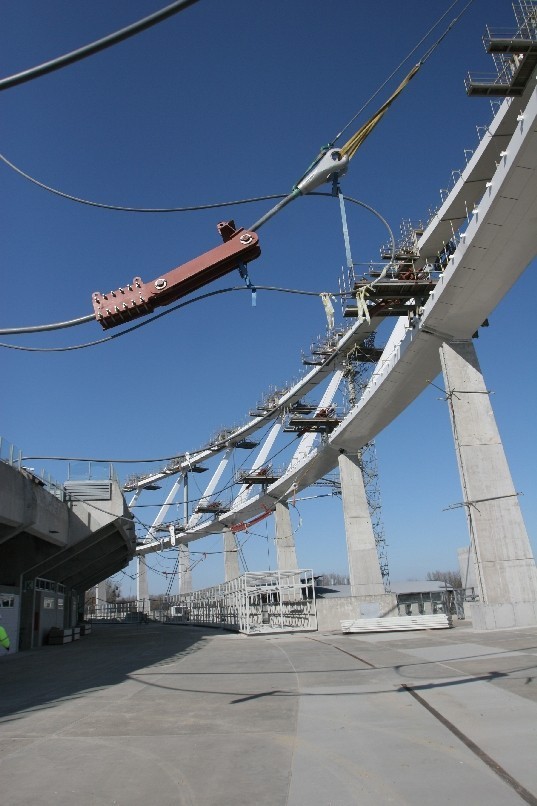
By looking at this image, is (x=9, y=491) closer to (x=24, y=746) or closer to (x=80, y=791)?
(x=24, y=746)

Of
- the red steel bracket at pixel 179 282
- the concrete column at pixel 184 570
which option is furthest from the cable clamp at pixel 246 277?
the concrete column at pixel 184 570

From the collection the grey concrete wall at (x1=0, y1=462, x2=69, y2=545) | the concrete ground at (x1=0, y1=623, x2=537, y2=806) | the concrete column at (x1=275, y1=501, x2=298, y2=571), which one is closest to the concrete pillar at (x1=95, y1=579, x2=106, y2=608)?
the concrete column at (x1=275, y1=501, x2=298, y2=571)

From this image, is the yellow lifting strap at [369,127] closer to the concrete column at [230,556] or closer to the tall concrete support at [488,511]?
the tall concrete support at [488,511]

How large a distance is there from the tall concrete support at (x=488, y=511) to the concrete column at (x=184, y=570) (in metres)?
55.2

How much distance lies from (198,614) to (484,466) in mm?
36571

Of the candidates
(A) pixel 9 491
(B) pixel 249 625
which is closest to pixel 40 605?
(B) pixel 249 625

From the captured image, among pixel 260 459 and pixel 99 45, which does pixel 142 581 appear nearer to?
pixel 260 459

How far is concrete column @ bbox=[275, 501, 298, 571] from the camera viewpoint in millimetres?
50219

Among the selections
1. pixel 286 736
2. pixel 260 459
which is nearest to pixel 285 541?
pixel 260 459

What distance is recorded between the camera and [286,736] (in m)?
6.94

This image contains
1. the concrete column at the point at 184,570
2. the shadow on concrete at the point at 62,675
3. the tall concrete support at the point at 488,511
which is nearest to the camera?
the shadow on concrete at the point at 62,675

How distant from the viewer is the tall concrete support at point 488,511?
20.7m

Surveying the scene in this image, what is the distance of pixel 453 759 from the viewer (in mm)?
Result: 5637

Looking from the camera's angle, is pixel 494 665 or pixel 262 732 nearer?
pixel 262 732
